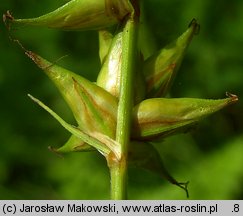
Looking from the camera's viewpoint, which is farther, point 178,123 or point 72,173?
point 72,173

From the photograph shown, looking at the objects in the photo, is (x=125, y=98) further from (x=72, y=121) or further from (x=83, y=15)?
(x=72, y=121)

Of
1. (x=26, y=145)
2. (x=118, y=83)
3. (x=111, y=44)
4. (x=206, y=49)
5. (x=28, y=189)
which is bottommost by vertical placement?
(x=118, y=83)

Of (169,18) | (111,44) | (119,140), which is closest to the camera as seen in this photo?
(119,140)

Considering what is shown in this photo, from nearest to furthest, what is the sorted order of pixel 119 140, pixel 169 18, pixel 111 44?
1. pixel 119 140
2. pixel 111 44
3. pixel 169 18

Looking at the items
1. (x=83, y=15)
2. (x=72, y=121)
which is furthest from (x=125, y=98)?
(x=72, y=121)

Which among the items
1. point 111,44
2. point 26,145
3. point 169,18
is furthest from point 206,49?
point 111,44

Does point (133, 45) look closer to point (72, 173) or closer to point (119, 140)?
point (119, 140)

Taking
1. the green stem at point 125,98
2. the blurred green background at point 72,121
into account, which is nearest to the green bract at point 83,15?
the green stem at point 125,98

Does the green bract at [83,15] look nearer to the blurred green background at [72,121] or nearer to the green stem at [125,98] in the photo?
the green stem at [125,98]
